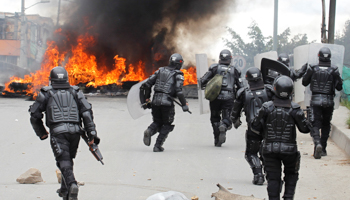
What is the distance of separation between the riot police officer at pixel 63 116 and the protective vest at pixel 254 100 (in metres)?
2.01

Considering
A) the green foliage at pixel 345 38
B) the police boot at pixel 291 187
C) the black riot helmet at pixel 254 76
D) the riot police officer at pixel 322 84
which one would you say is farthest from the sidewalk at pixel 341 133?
the green foliage at pixel 345 38

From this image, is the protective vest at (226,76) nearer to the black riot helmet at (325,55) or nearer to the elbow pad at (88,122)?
the black riot helmet at (325,55)

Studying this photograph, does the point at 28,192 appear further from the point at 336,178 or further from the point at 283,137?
the point at 336,178

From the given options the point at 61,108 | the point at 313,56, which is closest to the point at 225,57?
the point at 313,56

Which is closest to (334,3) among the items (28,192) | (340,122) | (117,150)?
(340,122)

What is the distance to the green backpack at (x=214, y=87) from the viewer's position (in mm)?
8758

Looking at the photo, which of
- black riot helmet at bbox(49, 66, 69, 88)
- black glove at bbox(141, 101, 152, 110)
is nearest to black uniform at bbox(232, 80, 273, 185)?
black riot helmet at bbox(49, 66, 69, 88)

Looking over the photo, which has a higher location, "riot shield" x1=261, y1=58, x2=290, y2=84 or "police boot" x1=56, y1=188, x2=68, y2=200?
"riot shield" x1=261, y1=58, x2=290, y2=84

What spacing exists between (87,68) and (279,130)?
2142 centimetres

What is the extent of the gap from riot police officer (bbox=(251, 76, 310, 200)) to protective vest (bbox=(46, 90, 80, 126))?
183 centimetres

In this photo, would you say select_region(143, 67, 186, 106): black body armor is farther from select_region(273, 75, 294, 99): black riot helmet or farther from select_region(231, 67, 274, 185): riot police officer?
select_region(273, 75, 294, 99): black riot helmet

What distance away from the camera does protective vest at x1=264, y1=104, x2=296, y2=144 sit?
4.56 metres

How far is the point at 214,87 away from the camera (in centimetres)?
877

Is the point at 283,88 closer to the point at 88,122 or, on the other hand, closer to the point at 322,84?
the point at 88,122
